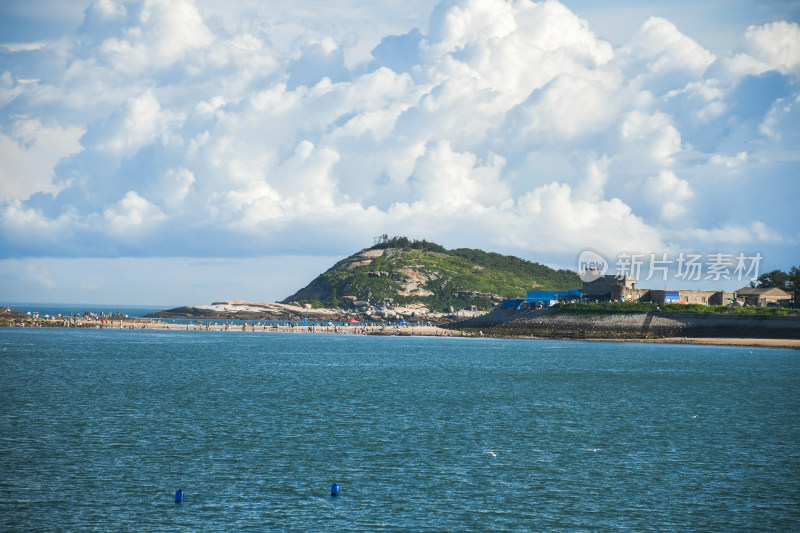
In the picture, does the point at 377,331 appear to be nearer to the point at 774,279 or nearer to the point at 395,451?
the point at 774,279

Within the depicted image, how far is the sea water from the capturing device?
85.5 ft

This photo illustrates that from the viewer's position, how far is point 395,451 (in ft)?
118

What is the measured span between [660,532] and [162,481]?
19282mm

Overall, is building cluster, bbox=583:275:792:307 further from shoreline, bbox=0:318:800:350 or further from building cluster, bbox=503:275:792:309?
shoreline, bbox=0:318:800:350

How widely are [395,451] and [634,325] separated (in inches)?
4460

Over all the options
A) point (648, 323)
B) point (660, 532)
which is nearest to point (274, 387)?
point (660, 532)

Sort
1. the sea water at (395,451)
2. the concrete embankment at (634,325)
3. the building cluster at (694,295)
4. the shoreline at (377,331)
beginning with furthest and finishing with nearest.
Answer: the building cluster at (694,295) < the shoreline at (377,331) < the concrete embankment at (634,325) < the sea water at (395,451)

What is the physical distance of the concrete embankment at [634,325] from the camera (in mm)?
123312

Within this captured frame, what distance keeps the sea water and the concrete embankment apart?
53.4 meters

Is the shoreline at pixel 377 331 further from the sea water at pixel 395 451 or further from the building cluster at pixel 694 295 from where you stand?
the sea water at pixel 395 451

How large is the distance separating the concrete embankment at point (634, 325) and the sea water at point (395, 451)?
175 feet

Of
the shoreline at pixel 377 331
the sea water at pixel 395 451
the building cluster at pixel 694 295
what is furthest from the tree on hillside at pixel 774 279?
the sea water at pixel 395 451

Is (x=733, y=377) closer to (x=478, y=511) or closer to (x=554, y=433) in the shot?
(x=554, y=433)

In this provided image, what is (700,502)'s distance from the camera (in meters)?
28.3
